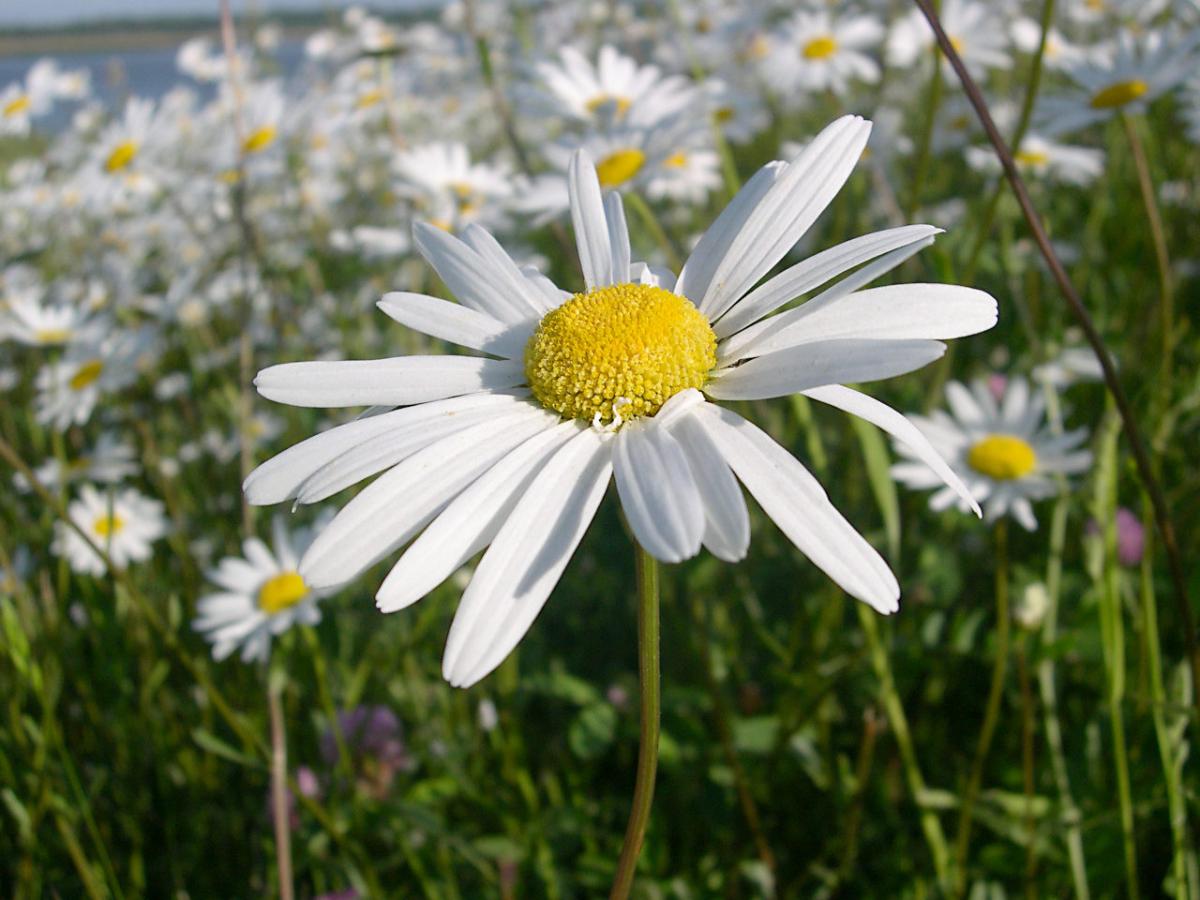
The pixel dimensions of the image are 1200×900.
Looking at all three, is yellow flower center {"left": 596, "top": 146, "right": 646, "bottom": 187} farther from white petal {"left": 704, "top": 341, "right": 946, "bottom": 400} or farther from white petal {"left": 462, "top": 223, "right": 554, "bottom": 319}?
white petal {"left": 704, "top": 341, "right": 946, "bottom": 400}

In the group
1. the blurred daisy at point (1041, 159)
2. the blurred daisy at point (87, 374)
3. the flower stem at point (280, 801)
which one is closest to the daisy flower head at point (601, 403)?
the flower stem at point (280, 801)

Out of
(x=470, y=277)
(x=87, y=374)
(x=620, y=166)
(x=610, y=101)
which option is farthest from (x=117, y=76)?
(x=470, y=277)

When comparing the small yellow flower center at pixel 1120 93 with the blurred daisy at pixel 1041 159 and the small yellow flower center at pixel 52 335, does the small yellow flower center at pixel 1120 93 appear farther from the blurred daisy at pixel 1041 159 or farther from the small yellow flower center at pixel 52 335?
the small yellow flower center at pixel 52 335

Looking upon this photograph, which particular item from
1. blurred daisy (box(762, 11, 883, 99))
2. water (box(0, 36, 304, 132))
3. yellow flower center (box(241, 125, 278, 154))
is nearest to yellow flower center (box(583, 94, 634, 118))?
blurred daisy (box(762, 11, 883, 99))

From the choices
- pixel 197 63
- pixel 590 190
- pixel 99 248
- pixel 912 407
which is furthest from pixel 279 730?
pixel 197 63

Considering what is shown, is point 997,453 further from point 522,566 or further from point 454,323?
point 522,566

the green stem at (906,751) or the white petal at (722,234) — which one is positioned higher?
the white petal at (722,234)

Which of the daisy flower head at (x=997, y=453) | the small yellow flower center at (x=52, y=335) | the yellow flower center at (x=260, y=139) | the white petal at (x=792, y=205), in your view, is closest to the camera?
the white petal at (x=792, y=205)
